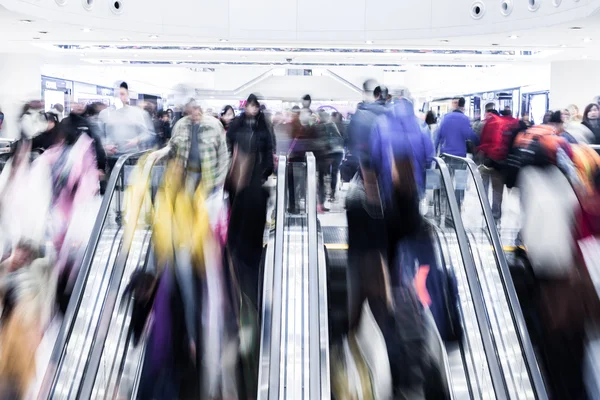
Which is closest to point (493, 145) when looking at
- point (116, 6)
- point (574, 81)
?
point (116, 6)

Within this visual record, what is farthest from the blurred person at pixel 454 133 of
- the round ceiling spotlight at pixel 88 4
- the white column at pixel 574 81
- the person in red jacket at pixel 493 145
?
the white column at pixel 574 81

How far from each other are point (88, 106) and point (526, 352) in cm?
672

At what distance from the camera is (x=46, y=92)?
2047 cm

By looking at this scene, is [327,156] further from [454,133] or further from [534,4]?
[534,4]

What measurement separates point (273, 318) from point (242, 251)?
1.22 m

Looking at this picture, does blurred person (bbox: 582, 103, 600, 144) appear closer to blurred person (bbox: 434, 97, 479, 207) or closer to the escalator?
blurred person (bbox: 434, 97, 479, 207)

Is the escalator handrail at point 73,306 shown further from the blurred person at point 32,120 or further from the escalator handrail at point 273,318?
the escalator handrail at point 273,318

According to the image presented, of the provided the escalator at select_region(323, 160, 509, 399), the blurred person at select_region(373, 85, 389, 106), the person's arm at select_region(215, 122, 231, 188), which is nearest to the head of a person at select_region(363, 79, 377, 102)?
the blurred person at select_region(373, 85, 389, 106)

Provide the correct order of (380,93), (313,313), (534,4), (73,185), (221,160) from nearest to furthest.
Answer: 1. (313,313)
2. (221,160)
3. (73,185)
4. (380,93)
5. (534,4)

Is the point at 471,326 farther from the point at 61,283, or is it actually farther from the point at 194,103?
the point at 61,283

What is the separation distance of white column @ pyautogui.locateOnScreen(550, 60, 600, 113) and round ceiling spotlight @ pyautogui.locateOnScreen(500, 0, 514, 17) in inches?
331

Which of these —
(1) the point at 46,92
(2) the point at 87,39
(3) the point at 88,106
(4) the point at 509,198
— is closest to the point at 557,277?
(4) the point at 509,198

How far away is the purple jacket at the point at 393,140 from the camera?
5355 mm

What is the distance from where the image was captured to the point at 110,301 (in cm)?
544
